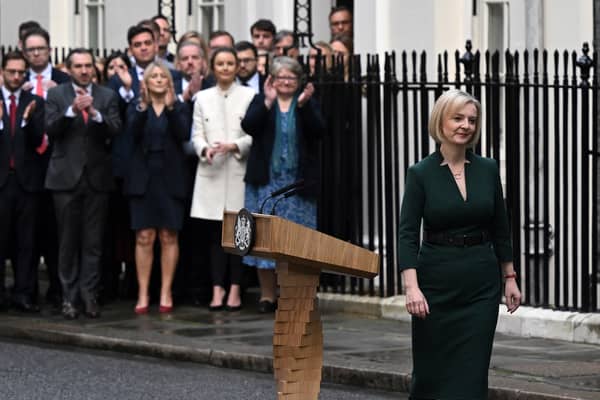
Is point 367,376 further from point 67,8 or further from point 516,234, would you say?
point 67,8

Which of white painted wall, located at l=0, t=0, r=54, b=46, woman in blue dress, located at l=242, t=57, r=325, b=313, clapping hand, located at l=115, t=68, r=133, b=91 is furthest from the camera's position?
white painted wall, located at l=0, t=0, r=54, b=46

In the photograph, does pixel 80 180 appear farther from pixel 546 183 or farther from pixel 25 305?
pixel 546 183

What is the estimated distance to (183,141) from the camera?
49.8 feet

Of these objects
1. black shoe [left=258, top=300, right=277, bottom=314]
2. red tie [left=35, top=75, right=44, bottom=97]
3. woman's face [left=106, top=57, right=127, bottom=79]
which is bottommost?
black shoe [left=258, top=300, right=277, bottom=314]

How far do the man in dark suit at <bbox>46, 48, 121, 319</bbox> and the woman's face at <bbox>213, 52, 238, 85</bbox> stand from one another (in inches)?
33.5

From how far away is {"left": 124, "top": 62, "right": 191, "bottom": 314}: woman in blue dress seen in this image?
15.1m

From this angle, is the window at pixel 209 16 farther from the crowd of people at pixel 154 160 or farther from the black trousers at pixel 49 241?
the black trousers at pixel 49 241

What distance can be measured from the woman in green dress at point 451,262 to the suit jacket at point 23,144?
22.5ft

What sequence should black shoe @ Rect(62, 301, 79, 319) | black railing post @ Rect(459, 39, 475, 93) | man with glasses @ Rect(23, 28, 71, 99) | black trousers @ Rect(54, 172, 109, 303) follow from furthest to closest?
man with glasses @ Rect(23, 28, 71, 99)
black trousers @ Rect(54, 172, 109, 303)
black shoe @ Rect(62, 301, 79, 319)
black railing post @ Rect(459, 39, 475, 93)

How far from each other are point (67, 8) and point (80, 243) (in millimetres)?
8882

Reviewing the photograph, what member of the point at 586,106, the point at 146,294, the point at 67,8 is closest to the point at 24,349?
the point at 146,294

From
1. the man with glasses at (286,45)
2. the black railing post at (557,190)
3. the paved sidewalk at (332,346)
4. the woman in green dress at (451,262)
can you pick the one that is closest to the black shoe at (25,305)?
the paved sidewalk at (332,346)

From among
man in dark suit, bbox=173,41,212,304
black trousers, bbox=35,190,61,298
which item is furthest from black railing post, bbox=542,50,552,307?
black trousers, bbox=35,190,61,298

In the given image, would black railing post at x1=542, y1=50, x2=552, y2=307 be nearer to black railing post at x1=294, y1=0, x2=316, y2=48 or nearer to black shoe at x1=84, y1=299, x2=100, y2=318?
black shoe at x1=84, y1=299, x2=100, y2=318
